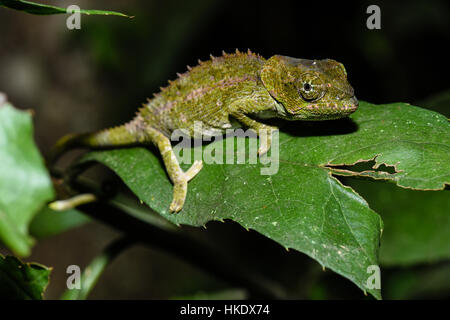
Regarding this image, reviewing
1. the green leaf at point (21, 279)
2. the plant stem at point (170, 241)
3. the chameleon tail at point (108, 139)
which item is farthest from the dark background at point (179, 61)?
the green leaf at point (21, 279)

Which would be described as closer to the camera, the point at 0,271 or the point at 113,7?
the point at 0,271

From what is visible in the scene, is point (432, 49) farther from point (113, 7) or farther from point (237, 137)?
point (113, 7)

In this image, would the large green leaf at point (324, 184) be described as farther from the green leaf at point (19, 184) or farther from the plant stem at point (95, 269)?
the green leaf at point (19, 184)

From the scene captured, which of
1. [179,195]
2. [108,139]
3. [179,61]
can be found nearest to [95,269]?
[179,195]

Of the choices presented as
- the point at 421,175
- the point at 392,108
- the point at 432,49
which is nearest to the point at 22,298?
the point at 421,175

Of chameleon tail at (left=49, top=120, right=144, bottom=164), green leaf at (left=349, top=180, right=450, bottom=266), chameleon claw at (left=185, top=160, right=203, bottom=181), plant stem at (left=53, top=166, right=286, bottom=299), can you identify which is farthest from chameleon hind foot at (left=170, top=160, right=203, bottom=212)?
green leaf at (left=349, top=180, right=450, bottom=266)

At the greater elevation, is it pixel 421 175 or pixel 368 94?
pixel 368 94
